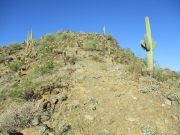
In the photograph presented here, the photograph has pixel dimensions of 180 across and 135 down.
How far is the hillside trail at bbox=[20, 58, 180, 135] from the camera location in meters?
11.4

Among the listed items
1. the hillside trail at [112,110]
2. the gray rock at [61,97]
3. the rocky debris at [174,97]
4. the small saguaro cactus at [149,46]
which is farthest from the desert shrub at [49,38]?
the rocky debris at [174,97]

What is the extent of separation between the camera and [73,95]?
1445 cm

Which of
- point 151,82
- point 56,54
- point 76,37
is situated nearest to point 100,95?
point 151,82

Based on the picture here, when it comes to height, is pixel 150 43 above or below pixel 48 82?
above

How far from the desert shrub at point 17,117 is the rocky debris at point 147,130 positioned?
4.44m

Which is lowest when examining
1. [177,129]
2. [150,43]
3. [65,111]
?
[177,129]

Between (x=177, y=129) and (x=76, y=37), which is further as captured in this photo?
(x=76, y=37)

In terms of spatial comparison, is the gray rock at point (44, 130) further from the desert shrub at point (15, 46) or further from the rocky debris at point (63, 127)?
the desert shrub at point (15, 46)

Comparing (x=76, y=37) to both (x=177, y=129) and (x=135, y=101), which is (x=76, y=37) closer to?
(x=135, y=101)

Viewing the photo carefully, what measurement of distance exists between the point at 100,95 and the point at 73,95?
1334 mm

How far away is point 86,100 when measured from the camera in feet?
44.6

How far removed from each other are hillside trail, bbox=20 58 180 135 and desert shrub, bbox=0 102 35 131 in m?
1.01

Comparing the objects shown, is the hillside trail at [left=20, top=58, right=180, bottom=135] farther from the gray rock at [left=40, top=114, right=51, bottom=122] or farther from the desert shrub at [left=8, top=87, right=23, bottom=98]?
the desert shrub at [left=8, top=87, right=23, bottom=98]

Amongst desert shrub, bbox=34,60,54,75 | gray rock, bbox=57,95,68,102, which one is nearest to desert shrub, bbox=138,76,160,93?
gray rock, bbox=57,95,68,102
